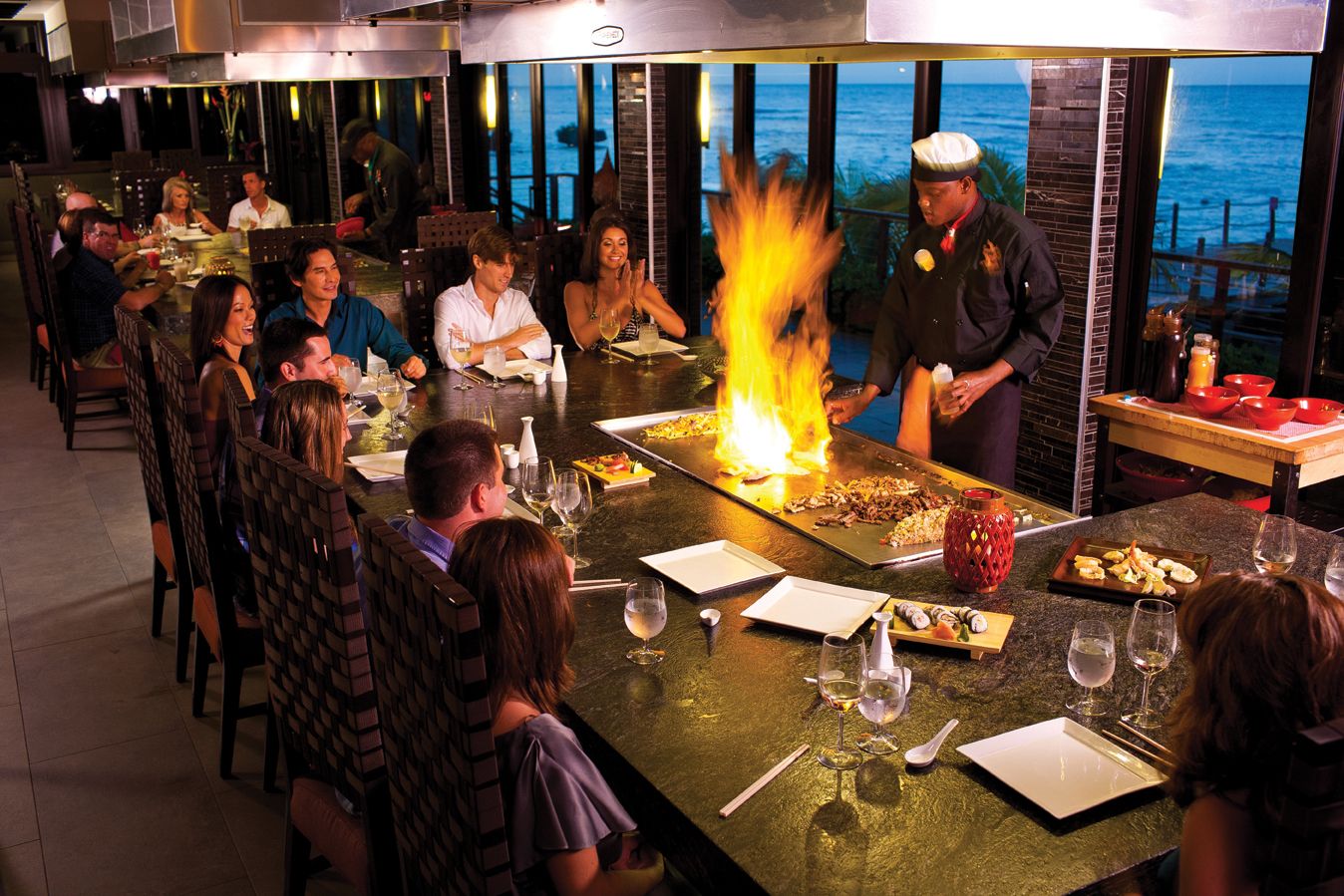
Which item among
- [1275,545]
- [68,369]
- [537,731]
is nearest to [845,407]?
[1275,545]

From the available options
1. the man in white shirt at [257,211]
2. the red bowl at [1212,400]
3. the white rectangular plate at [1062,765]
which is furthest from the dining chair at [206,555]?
the man in white shirt at [257,211]

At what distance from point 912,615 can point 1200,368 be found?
252 cm

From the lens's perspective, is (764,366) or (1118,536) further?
(764,366)

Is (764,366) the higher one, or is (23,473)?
(764,366)

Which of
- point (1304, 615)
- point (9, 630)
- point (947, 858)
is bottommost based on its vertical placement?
point (9, 630)

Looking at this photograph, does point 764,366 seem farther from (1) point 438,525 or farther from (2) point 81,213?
(2) point 81,213

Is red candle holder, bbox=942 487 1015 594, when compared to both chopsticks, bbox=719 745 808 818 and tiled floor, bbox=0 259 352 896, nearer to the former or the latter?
chopsticks, bbox=719 745 808 818

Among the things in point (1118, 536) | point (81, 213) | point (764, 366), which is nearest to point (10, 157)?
point (81, 213)

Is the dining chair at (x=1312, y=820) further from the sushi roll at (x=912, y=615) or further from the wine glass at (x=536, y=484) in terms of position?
the wine glass at (x=536, y=484)

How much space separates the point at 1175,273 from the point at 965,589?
3032 millimetres

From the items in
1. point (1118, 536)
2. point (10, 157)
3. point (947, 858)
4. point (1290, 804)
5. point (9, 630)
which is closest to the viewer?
point (1290, 804)

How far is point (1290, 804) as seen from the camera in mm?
1348

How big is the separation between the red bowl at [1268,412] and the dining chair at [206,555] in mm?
3305

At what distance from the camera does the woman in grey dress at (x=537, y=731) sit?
1857 mm
